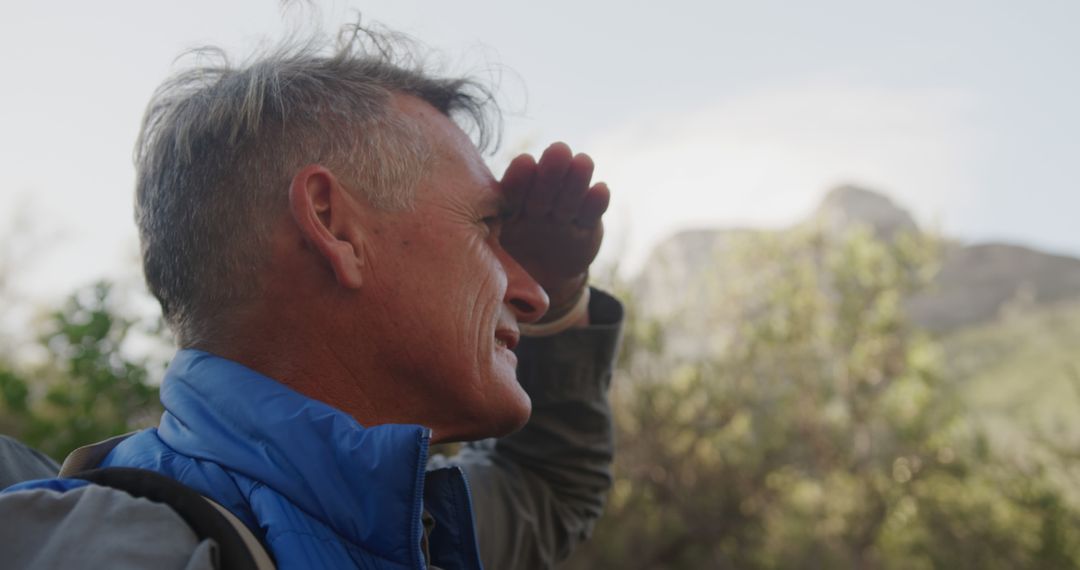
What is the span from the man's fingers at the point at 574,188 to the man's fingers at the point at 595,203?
0.01 m

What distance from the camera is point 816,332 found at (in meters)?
13.0

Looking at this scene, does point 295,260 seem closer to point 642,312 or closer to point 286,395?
point 286,395

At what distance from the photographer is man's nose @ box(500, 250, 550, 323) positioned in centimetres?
189

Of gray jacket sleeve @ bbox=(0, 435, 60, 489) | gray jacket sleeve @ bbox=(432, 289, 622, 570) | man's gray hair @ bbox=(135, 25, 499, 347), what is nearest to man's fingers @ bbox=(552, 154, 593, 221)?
man's gray hair @ bbox=(135, 25, 499, 347)

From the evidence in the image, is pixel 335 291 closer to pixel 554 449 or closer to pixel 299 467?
pixel 299 467

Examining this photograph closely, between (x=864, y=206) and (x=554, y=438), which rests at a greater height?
(x=554, y=438)

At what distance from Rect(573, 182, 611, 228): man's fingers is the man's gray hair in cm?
39

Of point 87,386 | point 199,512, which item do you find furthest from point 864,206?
point 199,512

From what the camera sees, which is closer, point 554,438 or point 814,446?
point 554,438

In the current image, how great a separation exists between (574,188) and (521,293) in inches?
10.2

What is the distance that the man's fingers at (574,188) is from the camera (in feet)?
6.19

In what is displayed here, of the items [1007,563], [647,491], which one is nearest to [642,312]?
[647,491]

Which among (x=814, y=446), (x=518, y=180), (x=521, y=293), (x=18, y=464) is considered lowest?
(x=814, y=446)

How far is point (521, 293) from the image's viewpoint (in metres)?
1.89
